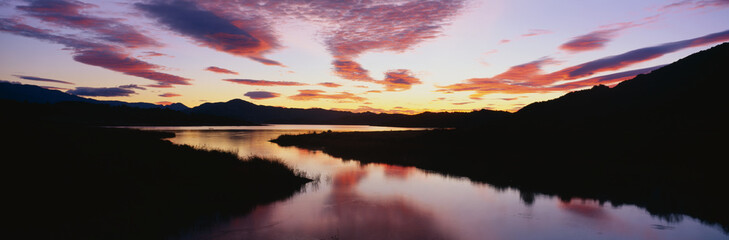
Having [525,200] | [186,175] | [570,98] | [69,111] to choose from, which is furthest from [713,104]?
[69,111]

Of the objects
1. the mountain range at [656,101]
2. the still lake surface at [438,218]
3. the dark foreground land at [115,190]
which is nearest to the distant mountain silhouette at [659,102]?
the mountain range at [656,101]

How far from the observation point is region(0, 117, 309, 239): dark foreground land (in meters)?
13.6

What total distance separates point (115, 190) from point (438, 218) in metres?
16.3

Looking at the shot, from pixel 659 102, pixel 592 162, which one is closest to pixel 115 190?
pixel 592 162

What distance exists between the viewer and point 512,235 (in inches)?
611

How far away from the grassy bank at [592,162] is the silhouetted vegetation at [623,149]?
0.26ft

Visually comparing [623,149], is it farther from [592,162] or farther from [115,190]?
[115,190]

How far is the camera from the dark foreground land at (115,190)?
1362 centimetres

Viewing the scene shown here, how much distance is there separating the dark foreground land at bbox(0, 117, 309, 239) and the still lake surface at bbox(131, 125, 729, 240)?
1723 mm

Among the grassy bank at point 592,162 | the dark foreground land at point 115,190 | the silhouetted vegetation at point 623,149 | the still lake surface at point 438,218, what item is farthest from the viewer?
the silhouetted vegetation at point 623,149

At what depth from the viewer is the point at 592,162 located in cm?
3828

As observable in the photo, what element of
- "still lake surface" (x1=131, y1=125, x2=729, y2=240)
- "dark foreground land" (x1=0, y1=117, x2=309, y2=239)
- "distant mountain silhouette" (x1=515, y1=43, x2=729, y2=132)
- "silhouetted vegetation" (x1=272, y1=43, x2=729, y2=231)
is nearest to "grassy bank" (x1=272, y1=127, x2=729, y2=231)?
"silhouetted vegetation" (x1=272, y1=43, x2=729, y2=231)

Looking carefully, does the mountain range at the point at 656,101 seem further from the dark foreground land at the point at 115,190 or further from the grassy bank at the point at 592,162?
the dark foreground land at the point at 115,190

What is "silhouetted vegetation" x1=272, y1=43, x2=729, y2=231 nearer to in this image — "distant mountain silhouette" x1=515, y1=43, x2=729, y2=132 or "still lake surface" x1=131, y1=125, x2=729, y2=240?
"distant mountain silhouette" x1=515, y1=43, x2=729, y2=132
